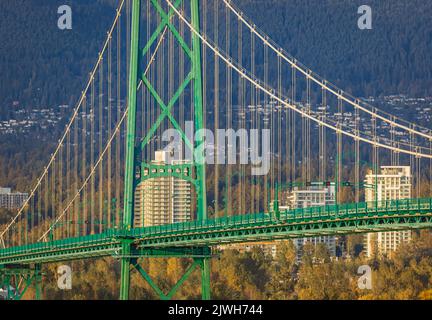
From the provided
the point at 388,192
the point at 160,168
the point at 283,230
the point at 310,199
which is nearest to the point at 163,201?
the point at 388,192

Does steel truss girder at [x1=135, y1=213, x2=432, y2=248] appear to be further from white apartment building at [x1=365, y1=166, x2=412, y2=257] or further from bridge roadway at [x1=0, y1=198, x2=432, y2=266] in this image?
white apartment building at [x1=365, y1=166, x2=412, y2=257]

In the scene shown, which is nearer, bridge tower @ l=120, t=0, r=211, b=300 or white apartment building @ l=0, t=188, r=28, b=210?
bridge tower @ l=120, t=0, r=211, b=300

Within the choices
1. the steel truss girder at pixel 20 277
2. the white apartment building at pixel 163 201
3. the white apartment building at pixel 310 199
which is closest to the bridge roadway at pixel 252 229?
the steel truss girder at pixel 20 277

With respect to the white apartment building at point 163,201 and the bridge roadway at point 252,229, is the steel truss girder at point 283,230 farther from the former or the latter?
the white apartment building at point 163,201

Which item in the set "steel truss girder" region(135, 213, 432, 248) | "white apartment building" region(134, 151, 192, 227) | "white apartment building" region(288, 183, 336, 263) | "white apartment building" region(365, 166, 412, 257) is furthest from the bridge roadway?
"white apartment building" region(288, 183, 336, 263)
